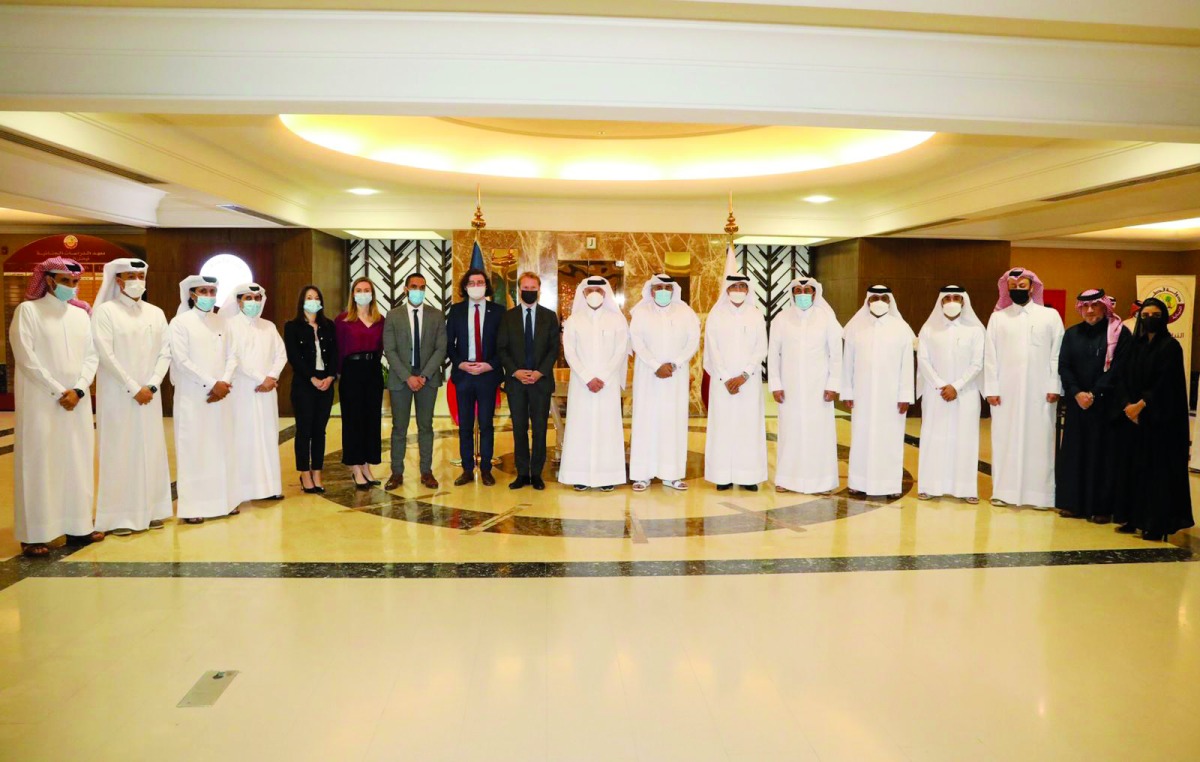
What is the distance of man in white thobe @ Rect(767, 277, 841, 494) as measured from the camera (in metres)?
7.11

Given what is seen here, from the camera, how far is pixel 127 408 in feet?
18.7

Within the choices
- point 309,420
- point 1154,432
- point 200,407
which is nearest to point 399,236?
point 309,420

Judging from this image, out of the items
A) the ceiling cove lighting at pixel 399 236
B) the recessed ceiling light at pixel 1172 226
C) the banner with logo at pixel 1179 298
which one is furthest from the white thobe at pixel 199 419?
the banner with logo at pixel 1179 298

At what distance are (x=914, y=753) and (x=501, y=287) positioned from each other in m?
10.0

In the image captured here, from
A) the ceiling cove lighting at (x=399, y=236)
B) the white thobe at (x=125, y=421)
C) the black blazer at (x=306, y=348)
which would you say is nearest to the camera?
the white thobe at (x=125, y=421)

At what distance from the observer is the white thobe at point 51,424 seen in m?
5.24

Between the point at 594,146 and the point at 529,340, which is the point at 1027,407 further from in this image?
the point at 594,146

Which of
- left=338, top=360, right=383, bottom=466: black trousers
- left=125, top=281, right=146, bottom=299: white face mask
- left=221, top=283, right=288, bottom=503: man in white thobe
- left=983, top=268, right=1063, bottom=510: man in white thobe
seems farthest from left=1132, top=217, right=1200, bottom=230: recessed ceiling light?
left=125, top=281, right=146, bottom=299: white face mask

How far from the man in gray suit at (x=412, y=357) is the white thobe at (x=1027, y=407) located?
4.70m

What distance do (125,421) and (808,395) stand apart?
5340 millimetres

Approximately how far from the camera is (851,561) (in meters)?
5.19

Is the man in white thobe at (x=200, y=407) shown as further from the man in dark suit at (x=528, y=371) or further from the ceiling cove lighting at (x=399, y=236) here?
the ceiling cove lighting at (x=399, y=236)

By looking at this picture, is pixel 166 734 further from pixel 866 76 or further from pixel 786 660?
pixel 866 76

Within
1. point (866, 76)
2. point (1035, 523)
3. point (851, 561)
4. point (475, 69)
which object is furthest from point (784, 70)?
point (1035, 523)
